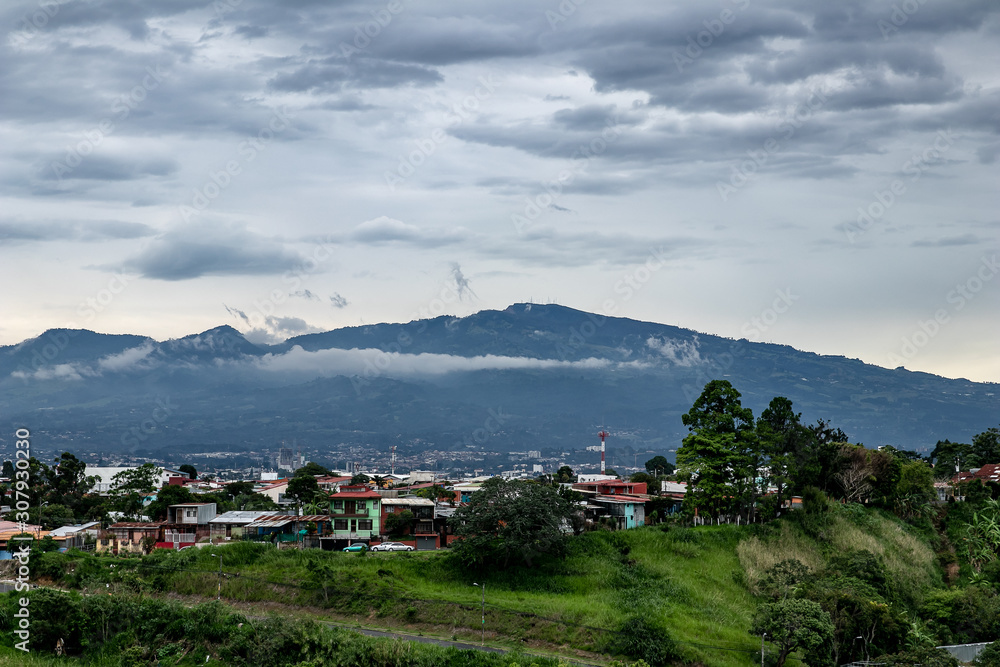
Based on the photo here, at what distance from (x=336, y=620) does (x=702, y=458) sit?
22498mm

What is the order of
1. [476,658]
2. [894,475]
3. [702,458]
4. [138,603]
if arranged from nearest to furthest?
1. [476,658]
2. [138,603]
3. [702,458]
4. [894,475]

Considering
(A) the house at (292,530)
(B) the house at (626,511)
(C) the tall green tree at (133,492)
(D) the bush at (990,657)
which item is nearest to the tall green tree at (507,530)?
(A) the house at (292,530)

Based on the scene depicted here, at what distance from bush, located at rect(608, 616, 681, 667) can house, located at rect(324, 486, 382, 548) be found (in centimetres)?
2130

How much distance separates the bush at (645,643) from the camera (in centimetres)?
3466

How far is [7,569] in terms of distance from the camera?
4553cm

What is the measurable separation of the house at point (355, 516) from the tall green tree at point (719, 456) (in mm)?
17693

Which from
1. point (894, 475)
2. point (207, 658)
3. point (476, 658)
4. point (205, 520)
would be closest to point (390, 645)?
point (476, 658)

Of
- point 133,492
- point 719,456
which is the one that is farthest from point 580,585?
point 133,492

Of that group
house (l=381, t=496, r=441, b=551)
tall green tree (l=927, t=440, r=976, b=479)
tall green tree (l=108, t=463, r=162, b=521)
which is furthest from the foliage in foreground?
tall green tree (l=927, t=440, r=976, b=479)

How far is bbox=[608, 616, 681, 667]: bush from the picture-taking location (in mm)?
34656

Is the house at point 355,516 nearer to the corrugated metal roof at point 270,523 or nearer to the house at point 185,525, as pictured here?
the corrugated metal roof at point 270,523

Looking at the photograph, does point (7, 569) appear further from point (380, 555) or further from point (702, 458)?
point (702, 458)

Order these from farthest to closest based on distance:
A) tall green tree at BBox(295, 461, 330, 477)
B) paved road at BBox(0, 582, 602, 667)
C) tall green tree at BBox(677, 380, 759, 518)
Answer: tall green tree at BBox(295, 461, 330, 477) → tall green tree at BBox(677, 380, 759, 518) → paved road at BBox(0, 582, 602, 667)

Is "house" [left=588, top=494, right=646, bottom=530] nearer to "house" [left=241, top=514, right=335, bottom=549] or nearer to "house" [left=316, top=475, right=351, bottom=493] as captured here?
"house" [left=241, top=514, right=335, bottom=549]
